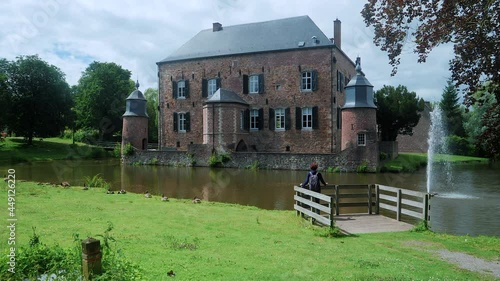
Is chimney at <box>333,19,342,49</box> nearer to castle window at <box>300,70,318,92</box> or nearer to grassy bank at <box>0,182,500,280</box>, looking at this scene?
castle window at <box>300,70,318,92</box>

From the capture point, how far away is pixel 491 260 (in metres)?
5.57

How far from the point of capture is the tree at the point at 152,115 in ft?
161

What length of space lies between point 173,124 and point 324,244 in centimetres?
2871

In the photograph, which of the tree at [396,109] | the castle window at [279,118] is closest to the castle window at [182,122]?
the castle window at [279,118]

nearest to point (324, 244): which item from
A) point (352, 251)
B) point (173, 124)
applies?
point (352, 251)

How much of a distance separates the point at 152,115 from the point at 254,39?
2409cm

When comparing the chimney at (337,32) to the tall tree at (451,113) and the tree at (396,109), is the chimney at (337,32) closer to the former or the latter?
the tree at (396,109)

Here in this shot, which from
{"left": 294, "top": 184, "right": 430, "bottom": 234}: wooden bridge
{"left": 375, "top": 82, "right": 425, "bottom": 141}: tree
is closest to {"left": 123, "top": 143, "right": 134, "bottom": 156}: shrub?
{"left": 375, "top": 82, "right": 425, "bottom": 141}: tree

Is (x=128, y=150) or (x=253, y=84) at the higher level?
(x=253, y=84)

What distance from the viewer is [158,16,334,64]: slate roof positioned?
95.9ft

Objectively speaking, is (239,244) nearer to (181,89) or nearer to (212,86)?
(212,86)

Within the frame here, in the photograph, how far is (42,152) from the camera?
34.6 m

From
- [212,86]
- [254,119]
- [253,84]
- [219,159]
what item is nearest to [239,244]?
[219,159]

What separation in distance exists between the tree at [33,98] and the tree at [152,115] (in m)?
12.5
